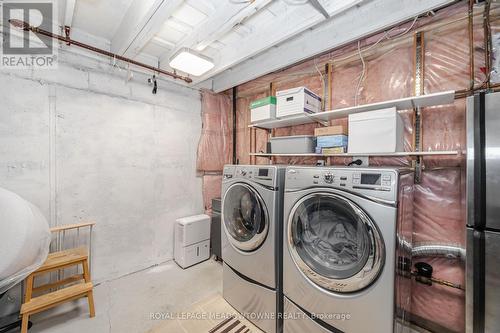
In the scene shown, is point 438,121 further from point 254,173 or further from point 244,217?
point 244,217

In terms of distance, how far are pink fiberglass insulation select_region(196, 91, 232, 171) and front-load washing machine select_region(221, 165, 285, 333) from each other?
117 cm

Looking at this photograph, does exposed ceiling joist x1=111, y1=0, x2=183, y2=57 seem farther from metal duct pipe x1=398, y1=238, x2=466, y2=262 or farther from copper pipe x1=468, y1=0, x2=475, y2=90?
metal duct pipe x1=398, y1=238, x2=466, y2=262

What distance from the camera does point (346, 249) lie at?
4.81 feet

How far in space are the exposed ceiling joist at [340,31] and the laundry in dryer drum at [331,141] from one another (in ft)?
2.67

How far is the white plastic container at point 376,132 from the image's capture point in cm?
160

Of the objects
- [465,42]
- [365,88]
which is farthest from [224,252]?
[465,42]

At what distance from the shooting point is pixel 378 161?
6.44ft

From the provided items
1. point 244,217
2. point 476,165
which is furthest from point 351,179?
point 244,217

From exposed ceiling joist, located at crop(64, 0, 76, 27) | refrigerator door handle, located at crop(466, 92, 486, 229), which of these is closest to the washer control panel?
refrigerator door handle, located at crop(466, 92, 486, 229)

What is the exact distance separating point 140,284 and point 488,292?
2917mm

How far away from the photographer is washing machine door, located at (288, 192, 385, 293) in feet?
4.06

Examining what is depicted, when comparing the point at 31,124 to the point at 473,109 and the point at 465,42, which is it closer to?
the point at 473,109

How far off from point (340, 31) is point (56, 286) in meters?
3.52

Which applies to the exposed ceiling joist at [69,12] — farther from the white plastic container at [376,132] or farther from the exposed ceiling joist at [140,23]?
the white plastic container at [376,132]
